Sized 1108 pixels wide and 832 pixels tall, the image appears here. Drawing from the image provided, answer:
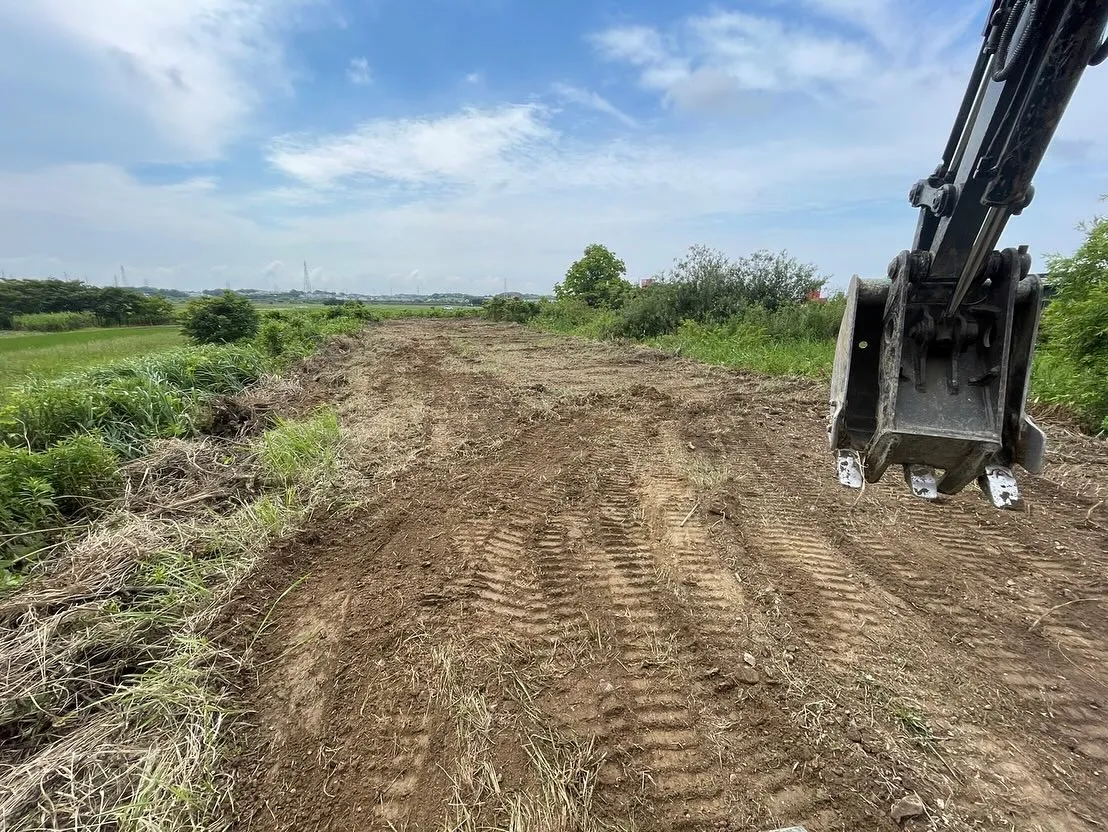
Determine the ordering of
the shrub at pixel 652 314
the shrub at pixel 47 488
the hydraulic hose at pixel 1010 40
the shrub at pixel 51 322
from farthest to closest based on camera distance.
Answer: the shrub at pixel 51 322 < the shrub at pixel 652 314 < the shrub at pixel 47 488 < the hydraulic hose at pixel 1010 40

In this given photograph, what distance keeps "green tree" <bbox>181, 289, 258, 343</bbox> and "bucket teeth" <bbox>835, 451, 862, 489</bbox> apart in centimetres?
1513

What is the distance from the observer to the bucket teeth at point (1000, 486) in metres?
1.96

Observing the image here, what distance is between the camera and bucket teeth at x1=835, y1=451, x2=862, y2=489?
2037 millimetres

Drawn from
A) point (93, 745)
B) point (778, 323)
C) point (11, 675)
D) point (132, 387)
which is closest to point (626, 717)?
point (93, 745)

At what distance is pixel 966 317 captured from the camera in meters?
2.24

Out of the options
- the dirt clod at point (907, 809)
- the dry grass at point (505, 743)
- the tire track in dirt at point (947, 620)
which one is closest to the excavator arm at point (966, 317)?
the tire track in dirt at point (947, 620)

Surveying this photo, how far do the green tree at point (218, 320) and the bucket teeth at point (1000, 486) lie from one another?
51.0 feet

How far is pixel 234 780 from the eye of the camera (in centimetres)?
185

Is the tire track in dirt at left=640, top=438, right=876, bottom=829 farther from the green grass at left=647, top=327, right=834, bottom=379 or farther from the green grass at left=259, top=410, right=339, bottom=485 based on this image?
the green grass at left=647, top=327, right=834, bottom=379

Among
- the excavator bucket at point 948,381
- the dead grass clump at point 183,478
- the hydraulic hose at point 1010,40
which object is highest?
the hydraulic hose at point 1010,40

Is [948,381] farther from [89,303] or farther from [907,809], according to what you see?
[89,303]

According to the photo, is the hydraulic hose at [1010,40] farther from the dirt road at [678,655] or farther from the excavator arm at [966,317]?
the dirt road at [678,655]

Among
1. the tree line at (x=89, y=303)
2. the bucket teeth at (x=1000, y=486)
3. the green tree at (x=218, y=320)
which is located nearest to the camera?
the bucket teeth at (x=1000, y=486)

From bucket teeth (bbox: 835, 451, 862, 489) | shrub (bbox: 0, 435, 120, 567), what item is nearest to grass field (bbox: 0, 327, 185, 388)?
shrub (bbox: 0, 435, 120, 567)
